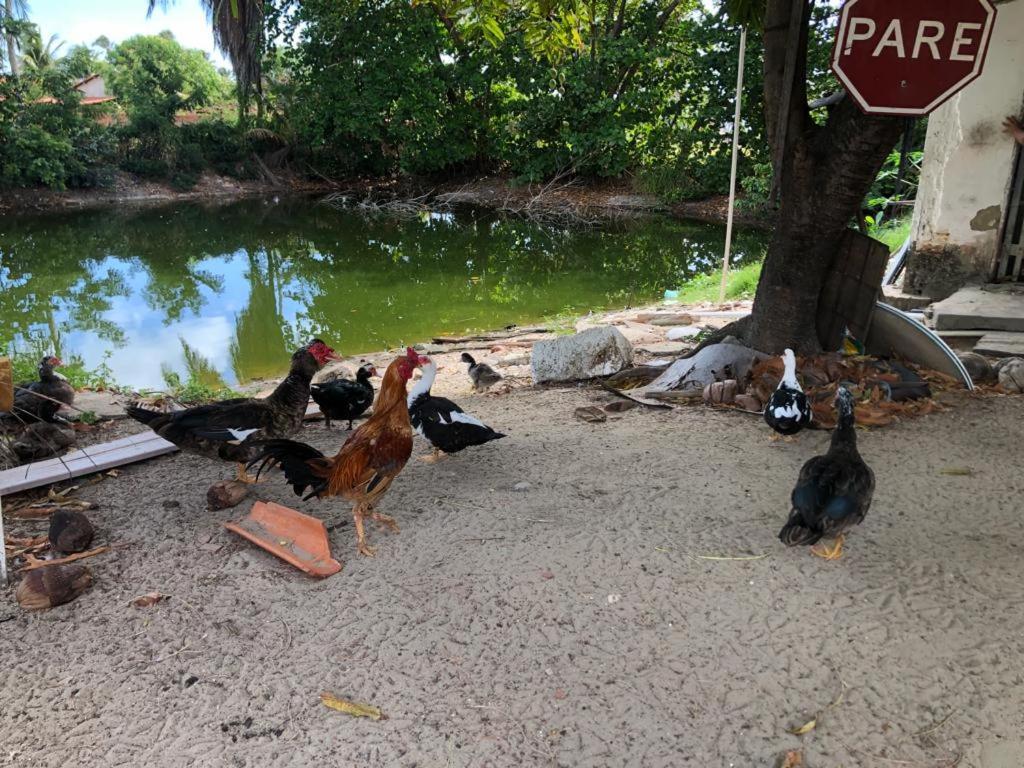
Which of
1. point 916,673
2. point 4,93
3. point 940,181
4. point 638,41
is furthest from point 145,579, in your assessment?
point 4,93

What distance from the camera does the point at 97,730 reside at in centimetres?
291

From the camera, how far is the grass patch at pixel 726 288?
13219 mm

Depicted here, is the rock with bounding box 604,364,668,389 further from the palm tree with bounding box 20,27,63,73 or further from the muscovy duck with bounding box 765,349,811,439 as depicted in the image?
the palm tree with bounding box 20,27,63,73

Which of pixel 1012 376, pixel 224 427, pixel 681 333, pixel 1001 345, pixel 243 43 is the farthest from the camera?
pixel 243 43

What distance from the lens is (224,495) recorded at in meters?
4.64

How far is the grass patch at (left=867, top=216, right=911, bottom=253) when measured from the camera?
12210 millimetres

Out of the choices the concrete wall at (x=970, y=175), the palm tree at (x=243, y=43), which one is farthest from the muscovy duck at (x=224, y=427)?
the palm tree at (x=243, y=43)

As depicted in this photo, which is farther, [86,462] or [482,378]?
[482,378]

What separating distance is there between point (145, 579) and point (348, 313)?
409 inches

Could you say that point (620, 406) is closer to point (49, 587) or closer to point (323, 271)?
point (49, 587)

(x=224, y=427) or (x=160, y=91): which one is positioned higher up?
(x=160, y=91)

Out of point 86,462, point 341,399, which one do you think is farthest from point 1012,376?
point 86,462

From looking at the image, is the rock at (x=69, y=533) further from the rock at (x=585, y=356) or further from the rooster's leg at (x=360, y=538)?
the rock at (x=585, y=356)

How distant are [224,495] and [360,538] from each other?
115cm
